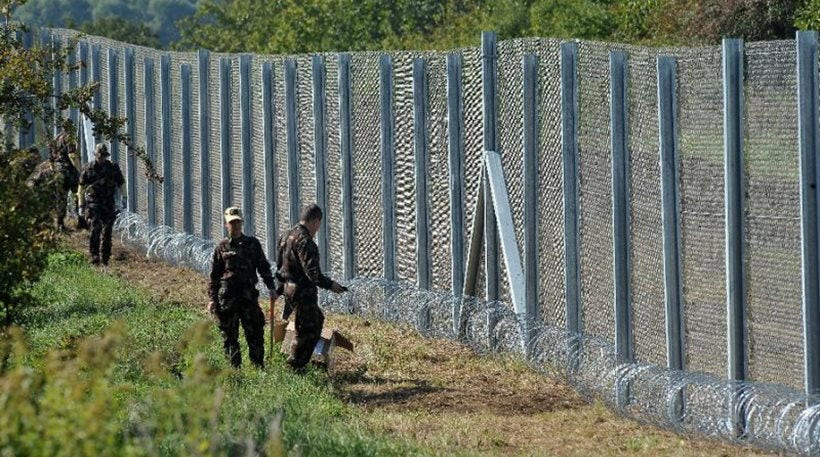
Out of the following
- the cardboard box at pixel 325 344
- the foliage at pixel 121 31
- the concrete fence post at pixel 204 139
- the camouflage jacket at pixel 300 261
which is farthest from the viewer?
the foliage at pixel 121 31

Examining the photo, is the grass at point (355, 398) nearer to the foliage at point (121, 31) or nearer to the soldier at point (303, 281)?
the soldier at point (303, 281)

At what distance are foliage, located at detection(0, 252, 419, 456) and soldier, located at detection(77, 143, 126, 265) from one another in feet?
1.22

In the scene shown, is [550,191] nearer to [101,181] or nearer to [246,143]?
[246,143]

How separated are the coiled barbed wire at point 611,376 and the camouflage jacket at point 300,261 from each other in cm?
182

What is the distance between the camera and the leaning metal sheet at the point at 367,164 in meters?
19.0

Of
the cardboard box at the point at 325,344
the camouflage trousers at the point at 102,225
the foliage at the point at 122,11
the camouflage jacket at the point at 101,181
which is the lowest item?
the cardboard box at the point at 325,344

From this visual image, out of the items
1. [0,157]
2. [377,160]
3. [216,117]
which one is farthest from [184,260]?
[0,157]

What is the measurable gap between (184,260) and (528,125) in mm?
9140

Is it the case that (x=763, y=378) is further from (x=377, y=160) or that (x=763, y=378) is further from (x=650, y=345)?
(x=377, y=160)

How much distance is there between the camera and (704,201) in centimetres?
1272

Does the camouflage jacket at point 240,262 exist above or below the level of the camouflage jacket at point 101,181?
below

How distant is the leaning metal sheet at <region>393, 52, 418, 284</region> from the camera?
59.7 ft

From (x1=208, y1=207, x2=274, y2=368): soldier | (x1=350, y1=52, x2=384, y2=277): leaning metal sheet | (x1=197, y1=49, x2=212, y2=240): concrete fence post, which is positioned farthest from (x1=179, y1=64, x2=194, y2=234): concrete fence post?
(x1=208, y1=207, x2=274, y2=368): soldier

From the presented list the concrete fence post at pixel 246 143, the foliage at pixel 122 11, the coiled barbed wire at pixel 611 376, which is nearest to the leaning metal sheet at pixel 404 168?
the coiled barbed wire at pixel 611 376
